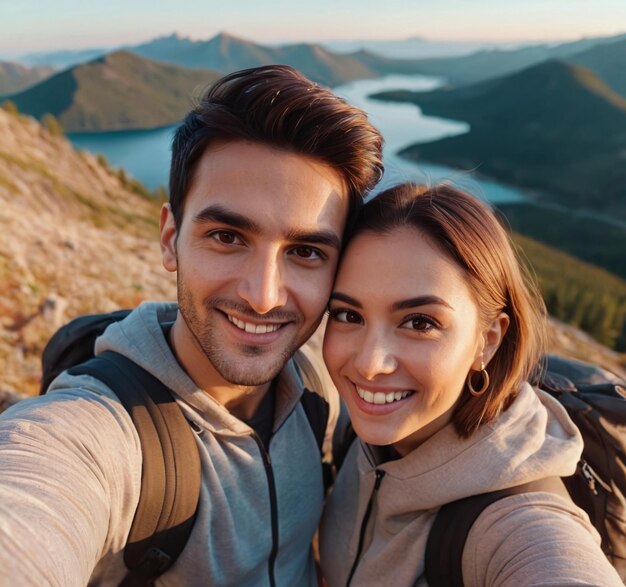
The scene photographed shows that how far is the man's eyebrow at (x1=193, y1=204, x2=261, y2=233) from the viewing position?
2289mm

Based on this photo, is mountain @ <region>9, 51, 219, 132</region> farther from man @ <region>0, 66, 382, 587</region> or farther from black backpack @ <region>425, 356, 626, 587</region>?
black backpack @ <region>425, 356, 626, 587</region>

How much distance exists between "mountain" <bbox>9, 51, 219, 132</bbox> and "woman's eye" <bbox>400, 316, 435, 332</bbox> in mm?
147065

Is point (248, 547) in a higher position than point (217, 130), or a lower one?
lower

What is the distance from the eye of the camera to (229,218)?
230 cm

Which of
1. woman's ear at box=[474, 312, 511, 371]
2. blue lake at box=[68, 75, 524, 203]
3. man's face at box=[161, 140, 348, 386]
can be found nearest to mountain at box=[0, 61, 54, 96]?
blue lake at box=[68, 75, 524, 203]

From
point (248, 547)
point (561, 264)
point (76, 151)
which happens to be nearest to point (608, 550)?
point (248, 547)

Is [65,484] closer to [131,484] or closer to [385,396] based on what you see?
[131,484]

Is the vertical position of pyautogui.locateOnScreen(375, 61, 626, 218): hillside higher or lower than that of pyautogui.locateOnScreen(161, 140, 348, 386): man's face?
lower

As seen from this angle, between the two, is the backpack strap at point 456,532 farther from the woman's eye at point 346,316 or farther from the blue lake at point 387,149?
the blue lake at point 387,149

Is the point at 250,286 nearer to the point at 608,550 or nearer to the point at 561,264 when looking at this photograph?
the point at 608,550

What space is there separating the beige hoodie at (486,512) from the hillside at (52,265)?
14.0ft

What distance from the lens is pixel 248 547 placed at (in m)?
2.48

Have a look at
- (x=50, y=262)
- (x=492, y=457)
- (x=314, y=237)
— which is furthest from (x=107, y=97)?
(x=492, y=457)

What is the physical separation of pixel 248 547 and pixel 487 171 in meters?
148
